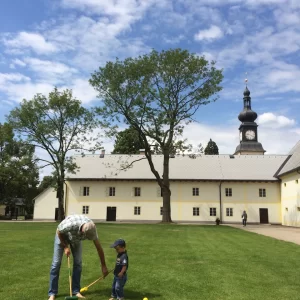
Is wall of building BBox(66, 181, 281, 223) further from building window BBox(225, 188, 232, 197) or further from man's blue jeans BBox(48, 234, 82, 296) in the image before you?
man's blue jeans BBox(48, 234, 82, 296)

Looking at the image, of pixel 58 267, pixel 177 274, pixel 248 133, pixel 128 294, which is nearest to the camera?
pixel 58 267

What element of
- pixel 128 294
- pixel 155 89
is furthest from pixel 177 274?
pixel 155 89

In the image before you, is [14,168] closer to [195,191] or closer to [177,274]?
[195,191]

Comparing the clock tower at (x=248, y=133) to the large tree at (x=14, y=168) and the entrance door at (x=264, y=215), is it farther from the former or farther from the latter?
the large tree at (x=14, y=168)

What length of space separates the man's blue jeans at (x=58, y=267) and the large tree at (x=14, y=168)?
3653cm

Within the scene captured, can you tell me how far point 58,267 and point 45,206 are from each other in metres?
44.2

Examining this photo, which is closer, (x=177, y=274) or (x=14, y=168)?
(x=177, y=274)

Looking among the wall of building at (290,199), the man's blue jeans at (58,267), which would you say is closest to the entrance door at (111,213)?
the wall of building at (290,199)

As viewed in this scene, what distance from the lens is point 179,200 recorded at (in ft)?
153

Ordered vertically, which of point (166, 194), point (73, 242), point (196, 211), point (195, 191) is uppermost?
point (195, 191)

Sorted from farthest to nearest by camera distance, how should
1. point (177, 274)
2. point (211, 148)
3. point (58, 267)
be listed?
point (211, 148)
point (177, 274)
point (58, 267)

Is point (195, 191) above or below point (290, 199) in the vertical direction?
above

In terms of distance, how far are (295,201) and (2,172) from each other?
35.6 m

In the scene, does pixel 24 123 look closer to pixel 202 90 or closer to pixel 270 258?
pixel 202 90
